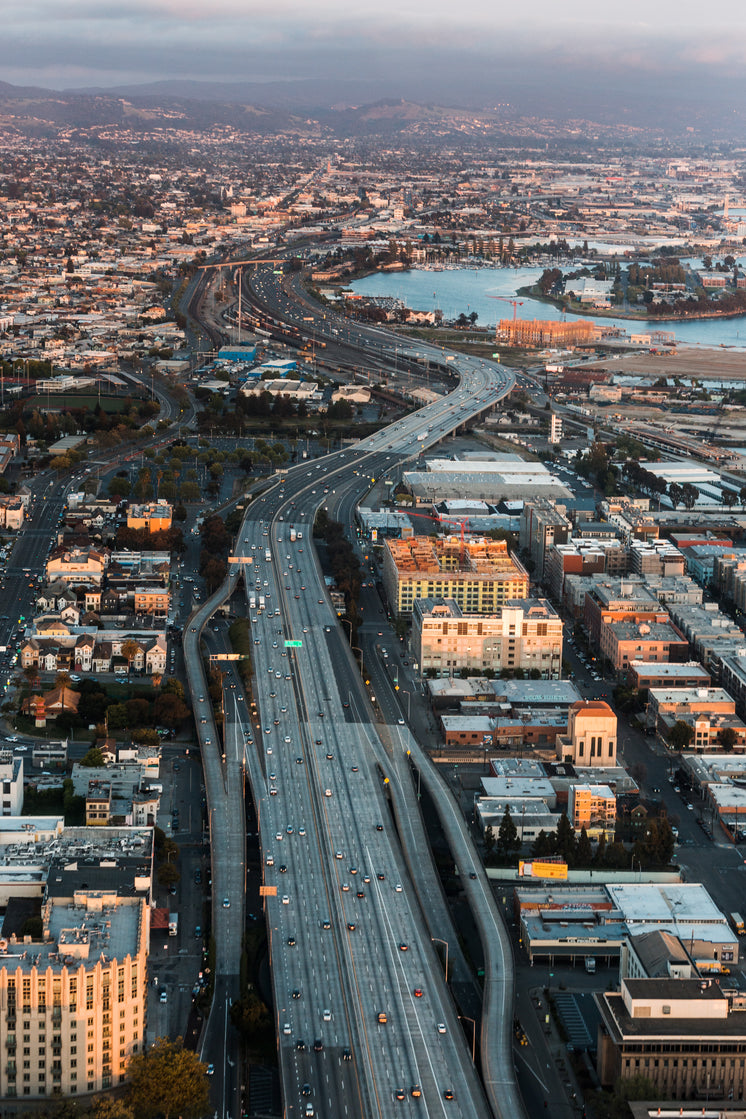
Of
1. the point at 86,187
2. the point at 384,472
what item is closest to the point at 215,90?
the point at 86,187

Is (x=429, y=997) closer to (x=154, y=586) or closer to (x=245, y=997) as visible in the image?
(x=245, y=997)

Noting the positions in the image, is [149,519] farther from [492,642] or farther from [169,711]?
[169,711]

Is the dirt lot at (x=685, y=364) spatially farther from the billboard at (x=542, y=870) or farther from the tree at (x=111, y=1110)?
the tree at (x=111, y=1110)

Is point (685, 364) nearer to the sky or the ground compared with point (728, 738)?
nearer to the ground

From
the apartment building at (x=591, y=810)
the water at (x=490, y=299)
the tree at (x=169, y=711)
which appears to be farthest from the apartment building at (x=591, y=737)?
the water at (x=490, y=299)

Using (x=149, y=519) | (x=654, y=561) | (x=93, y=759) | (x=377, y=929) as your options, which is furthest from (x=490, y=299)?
(x=377, y=929)

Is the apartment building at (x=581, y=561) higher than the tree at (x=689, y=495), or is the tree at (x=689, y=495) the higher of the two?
the apartment building at (x=581, y=561)
